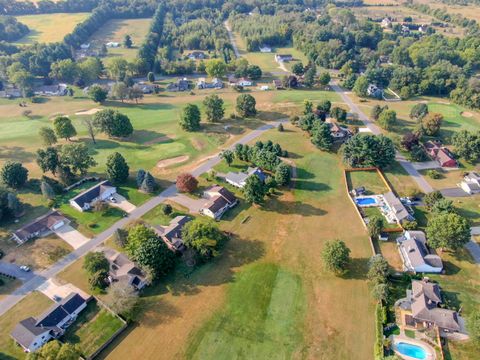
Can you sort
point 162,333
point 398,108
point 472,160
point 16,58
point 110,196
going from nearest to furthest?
point 162,333
point 110,196
point 472,160
point 398,108
point 16,58

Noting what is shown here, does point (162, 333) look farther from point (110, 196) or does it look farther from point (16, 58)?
point (16, 58)

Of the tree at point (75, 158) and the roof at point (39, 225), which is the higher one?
the tree at point (75, 158)

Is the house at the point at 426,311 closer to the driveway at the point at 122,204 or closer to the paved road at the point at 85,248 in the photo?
the paved road at the point at 85,248

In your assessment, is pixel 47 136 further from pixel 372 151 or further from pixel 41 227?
pixel 372 151

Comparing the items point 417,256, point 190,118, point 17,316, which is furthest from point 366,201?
point 17,316

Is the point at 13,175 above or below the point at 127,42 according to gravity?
below

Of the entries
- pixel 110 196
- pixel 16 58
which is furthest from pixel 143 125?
pixel 16 58

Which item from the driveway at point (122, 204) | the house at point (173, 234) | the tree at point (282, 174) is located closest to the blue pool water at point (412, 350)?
the house at point (173, 234)
